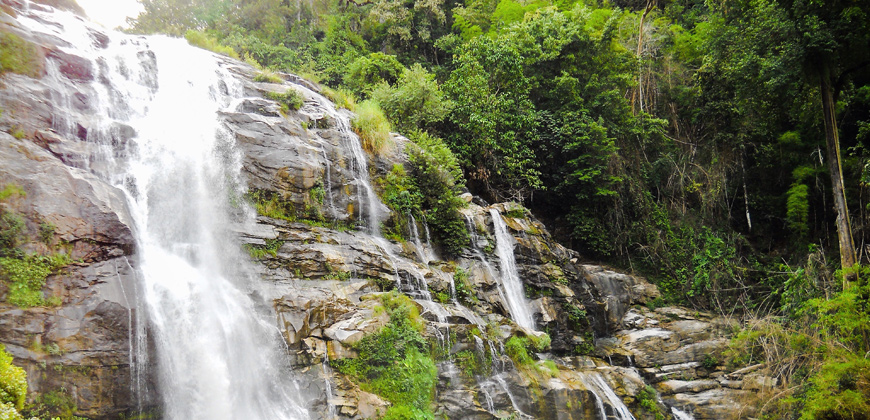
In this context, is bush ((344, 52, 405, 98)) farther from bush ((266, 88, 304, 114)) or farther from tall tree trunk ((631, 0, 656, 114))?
tall tree trunk ((631, 0, 656, 114))

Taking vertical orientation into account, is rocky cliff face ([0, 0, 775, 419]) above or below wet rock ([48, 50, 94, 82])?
below

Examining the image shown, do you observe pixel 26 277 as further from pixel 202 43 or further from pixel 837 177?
pixel 837 177

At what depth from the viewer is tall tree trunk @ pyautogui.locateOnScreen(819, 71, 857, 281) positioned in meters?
11.1

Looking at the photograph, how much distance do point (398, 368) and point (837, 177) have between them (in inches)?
441

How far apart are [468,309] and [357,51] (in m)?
15.9

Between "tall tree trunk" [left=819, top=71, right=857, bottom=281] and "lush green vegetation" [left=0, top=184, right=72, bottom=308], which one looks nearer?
"lush green vegetation" [left=0, top=184, right=72, bottom=308]

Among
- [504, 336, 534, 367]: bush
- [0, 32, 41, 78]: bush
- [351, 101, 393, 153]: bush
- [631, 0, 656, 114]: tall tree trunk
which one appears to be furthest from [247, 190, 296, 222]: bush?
[631, 0, 656, 114]: tall tree trunk

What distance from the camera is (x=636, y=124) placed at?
19.9 m

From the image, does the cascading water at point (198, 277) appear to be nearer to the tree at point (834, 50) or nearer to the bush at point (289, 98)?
the bush at point (289, 98)

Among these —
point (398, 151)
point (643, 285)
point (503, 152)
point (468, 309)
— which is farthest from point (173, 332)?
point (643, 285)

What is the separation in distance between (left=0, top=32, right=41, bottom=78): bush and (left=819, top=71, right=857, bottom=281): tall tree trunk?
57.3 feet

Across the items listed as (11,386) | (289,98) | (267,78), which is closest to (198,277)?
(11,386)

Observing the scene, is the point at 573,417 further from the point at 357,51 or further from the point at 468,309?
the point at 357,51

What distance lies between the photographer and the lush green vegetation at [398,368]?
8.84m
